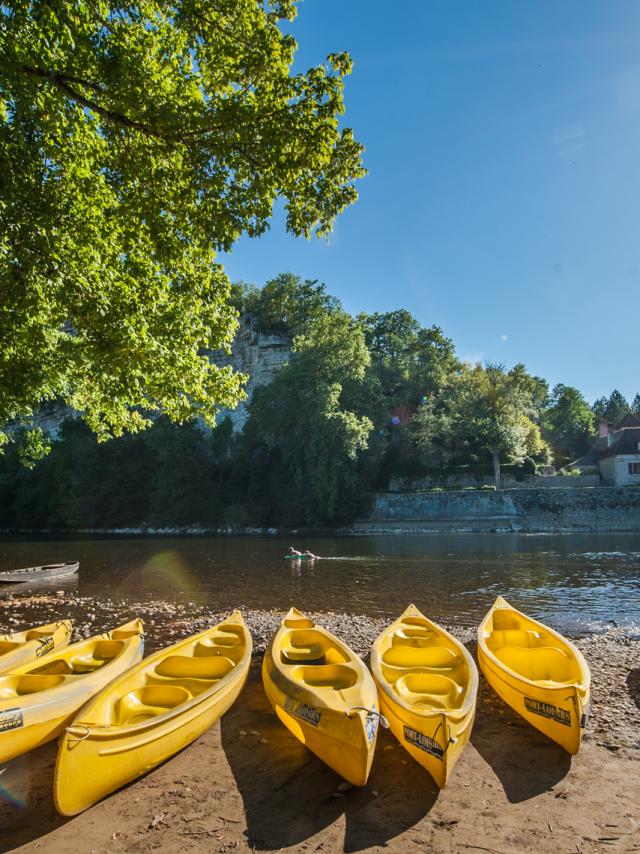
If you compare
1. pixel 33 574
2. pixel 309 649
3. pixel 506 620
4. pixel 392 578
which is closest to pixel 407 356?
pixel 392 578

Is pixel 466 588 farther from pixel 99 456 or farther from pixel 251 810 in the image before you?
pixel 99 456

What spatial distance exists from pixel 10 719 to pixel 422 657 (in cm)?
460

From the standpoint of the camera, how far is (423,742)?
437 cm

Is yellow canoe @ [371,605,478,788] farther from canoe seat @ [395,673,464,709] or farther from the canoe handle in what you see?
the canoe handle

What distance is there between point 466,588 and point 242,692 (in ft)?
33.8

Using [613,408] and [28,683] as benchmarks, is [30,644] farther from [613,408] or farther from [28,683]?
[613,408]

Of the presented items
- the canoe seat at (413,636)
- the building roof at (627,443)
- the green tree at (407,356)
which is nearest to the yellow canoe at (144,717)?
the canoe seat at (413,636)

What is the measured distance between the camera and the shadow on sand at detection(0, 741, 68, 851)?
386 centimetres

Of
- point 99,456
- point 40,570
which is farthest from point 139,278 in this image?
point 99,456

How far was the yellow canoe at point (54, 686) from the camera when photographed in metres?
4.76

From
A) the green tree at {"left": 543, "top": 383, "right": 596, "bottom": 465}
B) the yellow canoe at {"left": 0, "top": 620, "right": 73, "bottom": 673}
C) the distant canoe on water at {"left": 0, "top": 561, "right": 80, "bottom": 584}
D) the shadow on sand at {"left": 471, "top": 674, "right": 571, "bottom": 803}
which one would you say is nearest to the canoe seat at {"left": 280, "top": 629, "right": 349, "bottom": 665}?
the shadow on sand at {"left": 471, "top": 674, "right": 571, "bottom": 803}

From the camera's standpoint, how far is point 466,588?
50.3ft

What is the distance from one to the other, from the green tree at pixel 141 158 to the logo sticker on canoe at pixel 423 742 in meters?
7.16

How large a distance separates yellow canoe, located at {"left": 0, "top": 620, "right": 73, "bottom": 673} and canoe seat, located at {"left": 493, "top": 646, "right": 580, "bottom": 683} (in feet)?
21.4
